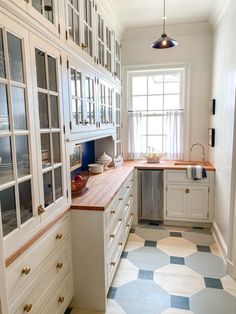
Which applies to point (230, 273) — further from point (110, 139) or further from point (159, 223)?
point (110, 139)

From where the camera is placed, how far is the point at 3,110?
110 centimetres

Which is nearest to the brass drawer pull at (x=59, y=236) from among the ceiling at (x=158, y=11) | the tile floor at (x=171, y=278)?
the tile floor at (x=171, y=278)

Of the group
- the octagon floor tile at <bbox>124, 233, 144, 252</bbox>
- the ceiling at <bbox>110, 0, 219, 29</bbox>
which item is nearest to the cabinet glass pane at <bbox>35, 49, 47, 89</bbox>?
the ceiling at <bbox>110, 0, 219, 29</bbox>

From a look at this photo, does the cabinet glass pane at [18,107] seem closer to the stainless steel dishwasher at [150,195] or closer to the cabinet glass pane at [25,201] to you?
the cabinet glass pane at [25,201]

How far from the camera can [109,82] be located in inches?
117

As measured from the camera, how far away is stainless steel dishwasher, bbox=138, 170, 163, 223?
341 centimetres

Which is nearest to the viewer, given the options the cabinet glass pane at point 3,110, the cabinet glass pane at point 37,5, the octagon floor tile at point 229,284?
the cabinet glass pane at point 3,110

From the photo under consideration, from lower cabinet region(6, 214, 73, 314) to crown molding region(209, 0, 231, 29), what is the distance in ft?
9.13

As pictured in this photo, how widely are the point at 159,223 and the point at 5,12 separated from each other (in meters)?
3.16

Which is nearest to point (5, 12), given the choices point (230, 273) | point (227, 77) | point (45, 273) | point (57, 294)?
point (45, 273)

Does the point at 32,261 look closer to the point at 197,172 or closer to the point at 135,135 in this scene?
the point at 197,172

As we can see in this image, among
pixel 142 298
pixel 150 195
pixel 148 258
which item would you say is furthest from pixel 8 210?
pixel 150 195

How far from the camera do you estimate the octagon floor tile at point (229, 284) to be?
6.91 ft

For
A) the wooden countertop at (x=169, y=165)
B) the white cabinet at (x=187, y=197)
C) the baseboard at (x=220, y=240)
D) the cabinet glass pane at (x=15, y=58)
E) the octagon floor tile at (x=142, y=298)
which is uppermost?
the cabinet glass pane at (x=15, y=58)
